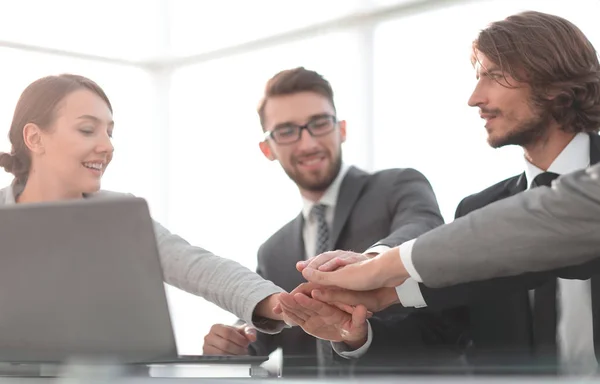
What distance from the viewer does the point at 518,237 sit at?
42.9 inches

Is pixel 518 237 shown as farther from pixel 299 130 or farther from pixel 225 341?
pixel 299 130

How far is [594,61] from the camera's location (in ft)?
6.56

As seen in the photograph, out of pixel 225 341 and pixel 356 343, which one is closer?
pixel 356 343

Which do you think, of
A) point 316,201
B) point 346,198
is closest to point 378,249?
point 346,198

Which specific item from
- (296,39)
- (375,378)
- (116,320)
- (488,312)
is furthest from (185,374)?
(296,39)

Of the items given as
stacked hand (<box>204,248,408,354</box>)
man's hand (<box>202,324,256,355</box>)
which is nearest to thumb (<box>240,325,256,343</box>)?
man's hand (<box>202,324,256,355</box>)

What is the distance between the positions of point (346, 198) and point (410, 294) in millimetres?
859

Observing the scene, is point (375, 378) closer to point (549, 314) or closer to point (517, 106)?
point (549, 314)

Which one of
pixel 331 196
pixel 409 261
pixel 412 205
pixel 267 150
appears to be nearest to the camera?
pixel 409 261

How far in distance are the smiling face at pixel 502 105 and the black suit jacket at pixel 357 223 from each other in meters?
0.29

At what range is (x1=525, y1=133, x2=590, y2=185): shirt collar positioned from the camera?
176cm

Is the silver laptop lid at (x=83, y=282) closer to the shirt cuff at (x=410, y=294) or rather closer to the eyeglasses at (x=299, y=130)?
the shirt cuff at (x=410, y=294)

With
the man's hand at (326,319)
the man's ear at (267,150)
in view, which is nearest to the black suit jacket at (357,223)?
the man's ear at (267,150)

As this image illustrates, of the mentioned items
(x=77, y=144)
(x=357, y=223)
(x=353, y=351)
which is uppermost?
(x=77, y=144)
